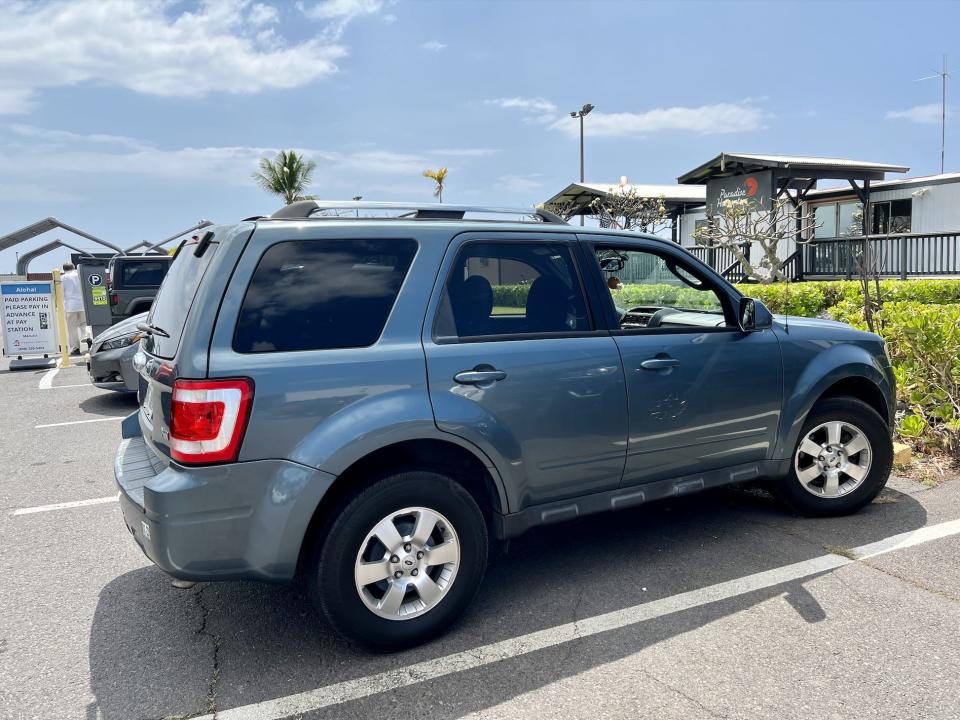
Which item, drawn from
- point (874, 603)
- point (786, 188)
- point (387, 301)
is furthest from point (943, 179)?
point (387, 301)

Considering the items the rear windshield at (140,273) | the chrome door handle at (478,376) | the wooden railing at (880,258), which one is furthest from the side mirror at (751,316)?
the wooden railing at (880,258)

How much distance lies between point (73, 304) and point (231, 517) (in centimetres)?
1366

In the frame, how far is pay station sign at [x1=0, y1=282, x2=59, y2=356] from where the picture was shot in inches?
521

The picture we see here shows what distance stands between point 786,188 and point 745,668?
787 inches

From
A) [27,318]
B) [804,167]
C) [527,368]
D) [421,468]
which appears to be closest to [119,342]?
[27,318]

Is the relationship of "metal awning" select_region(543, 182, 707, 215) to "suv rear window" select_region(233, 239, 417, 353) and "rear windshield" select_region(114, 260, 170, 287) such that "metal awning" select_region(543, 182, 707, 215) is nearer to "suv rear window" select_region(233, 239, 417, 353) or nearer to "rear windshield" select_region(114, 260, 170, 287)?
"rear windshield" select_region(114, 260, 170, 287)

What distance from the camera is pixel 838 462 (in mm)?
4562

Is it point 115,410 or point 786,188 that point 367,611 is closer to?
point 115,410

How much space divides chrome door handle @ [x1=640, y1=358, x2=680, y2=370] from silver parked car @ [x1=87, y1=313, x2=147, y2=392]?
683 cm

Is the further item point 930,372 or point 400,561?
point 930,372

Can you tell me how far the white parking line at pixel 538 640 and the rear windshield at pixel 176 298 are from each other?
143 centimetres

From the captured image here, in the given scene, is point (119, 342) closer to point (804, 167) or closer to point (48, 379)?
point (48, 379)

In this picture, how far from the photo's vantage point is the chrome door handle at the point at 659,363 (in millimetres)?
3727

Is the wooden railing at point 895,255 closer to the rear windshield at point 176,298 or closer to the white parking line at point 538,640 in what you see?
the white parking line at point 538,640
